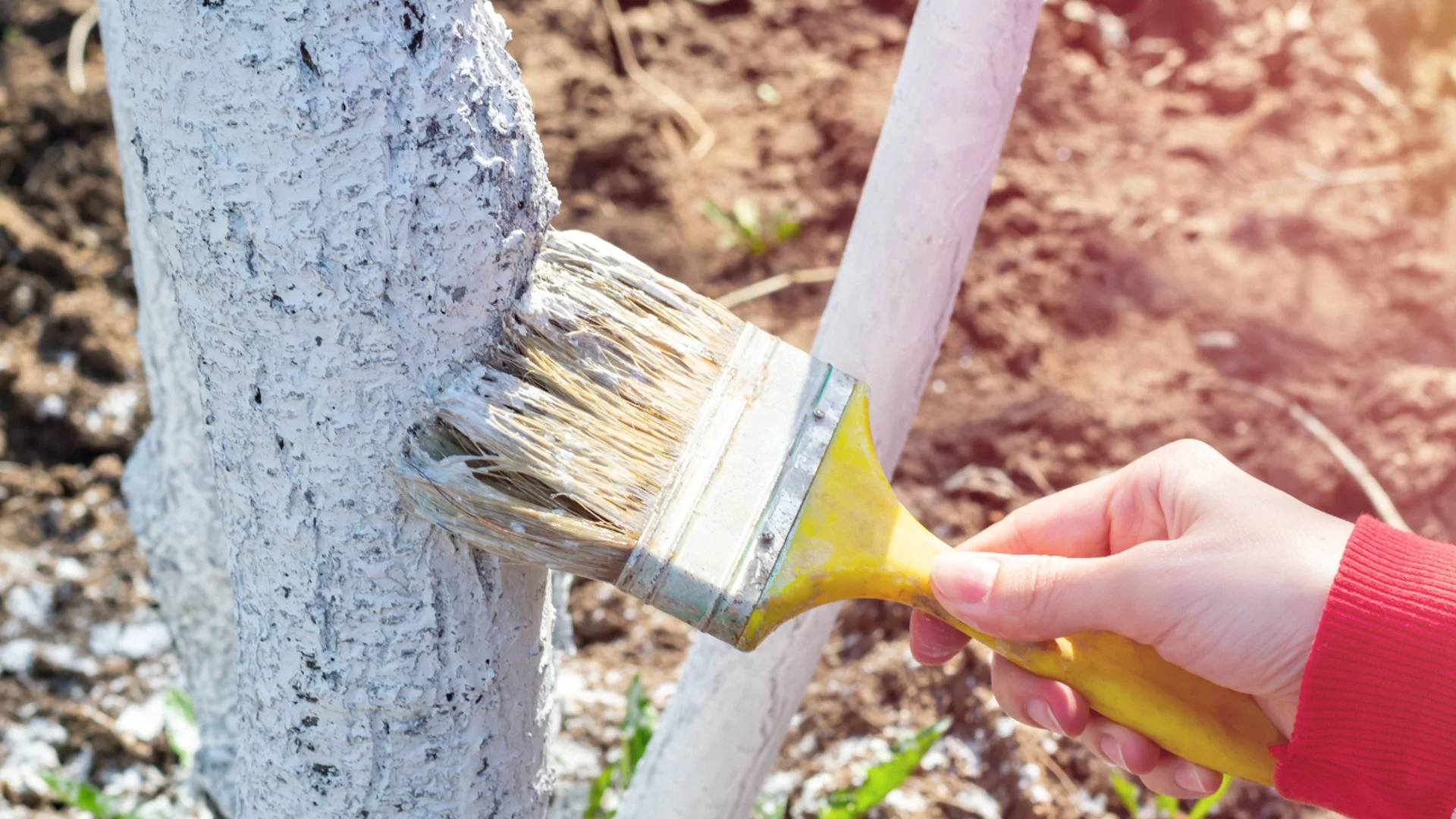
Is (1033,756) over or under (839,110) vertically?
under

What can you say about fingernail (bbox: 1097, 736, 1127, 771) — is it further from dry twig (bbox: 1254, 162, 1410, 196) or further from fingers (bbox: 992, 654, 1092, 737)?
dry twig (bbox: 1254, 162, 1410, 196)

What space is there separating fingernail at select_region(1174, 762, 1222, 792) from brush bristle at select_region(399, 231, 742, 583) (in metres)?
0.68

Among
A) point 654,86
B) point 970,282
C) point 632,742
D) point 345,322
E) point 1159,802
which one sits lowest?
point 1159,802

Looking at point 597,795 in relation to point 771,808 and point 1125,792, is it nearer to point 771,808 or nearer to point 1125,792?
point 771,808

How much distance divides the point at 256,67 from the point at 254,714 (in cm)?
57

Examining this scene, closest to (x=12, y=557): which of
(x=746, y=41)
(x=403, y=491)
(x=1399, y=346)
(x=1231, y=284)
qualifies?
(x=403, y=491)

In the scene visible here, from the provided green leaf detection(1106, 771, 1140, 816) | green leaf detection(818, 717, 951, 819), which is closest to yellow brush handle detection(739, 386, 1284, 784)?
green leaf detection(818, 717, 951, 819)

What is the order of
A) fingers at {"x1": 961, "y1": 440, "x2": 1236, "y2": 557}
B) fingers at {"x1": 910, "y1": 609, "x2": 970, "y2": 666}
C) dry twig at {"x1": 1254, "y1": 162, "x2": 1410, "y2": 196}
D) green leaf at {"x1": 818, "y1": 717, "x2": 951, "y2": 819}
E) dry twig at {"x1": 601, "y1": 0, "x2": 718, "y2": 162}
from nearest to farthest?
fingers at {"x1": 961, "y1": 440, "x2": 1236, "y2": 557}, fingers at {"x1": 910, "y1": 609, "x2": 970, "y2": 666}, green leaf at {"x1": 818, "y1": 717, "x2": 951, "y2": 819}, dry twig at {"x1": 1254, "y1": 162, "x2": 1410, "y2": 196}, dry twig at {"x1": 601, "y1": 0, "x2": 718, "y2": 162}

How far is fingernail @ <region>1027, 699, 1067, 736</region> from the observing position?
1152 millimetres

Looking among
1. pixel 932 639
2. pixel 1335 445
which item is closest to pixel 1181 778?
pixel 932 639

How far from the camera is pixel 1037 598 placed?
3.34 feet

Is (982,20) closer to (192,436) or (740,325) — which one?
(740,325)

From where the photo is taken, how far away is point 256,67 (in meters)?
0.74

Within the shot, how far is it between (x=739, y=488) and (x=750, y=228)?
5.73 feet
